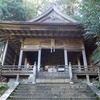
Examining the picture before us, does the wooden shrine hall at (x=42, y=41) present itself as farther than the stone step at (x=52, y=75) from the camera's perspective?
Yes

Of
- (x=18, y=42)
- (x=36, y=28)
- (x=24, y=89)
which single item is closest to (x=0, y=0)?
(x=18, y=42)

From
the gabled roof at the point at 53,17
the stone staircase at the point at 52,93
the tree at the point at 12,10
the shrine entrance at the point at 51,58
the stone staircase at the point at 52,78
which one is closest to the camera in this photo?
the stone staircase at the point at 52,93

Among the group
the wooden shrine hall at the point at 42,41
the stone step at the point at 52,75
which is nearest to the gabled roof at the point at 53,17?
the wooden shrine hall at the point at 42,41

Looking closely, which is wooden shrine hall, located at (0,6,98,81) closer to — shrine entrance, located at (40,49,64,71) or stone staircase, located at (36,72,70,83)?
shrine entrance, located at (40,49,64,71)

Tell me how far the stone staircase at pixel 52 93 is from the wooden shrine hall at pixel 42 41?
7.97 feet

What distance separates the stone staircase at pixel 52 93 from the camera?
6305 millimetres

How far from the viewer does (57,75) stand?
34.9 feet

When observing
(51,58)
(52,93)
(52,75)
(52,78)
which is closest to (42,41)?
(52,75)

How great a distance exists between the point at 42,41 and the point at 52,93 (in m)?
6.98

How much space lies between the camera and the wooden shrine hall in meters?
11.1

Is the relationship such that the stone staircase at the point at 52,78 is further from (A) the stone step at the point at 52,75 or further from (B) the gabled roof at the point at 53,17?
(B) the gabled roof at the point at 53,17

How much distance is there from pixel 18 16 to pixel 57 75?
1271cm

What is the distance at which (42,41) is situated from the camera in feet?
43.3

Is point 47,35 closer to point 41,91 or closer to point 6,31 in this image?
point 6,31
